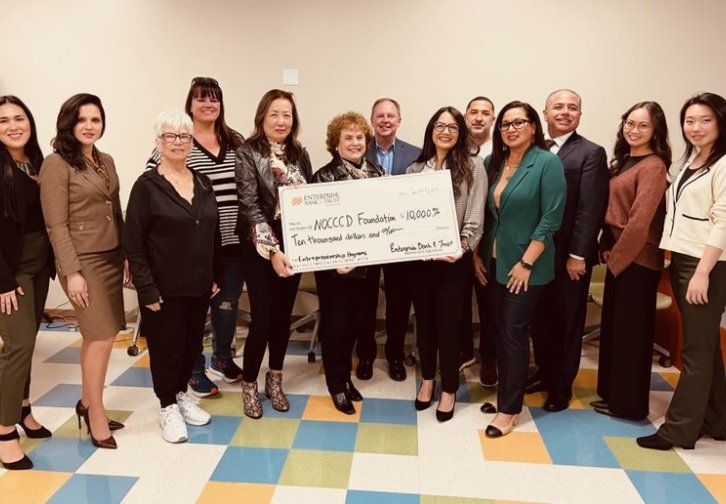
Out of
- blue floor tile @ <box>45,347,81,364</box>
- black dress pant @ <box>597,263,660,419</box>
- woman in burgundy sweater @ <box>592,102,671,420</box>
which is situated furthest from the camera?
blue floor tile @ <box>45,347,81,364</box>

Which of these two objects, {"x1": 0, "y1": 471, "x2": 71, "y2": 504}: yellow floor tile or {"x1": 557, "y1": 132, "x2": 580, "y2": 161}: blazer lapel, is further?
{"x1": 557, "y1": 132, "x2": 580, "y2": 161}: blazer lapel

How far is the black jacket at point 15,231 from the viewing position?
6.52 feet

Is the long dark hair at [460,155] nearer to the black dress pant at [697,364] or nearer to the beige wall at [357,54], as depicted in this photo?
the black dress pant at [697,364]

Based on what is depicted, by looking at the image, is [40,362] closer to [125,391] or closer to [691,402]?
[125,391]

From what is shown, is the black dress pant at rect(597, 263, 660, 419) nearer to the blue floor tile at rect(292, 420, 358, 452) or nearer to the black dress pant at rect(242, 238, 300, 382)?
the blue floor tile at rect(292, 420, 358, 452)

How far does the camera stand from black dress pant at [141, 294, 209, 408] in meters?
2.23

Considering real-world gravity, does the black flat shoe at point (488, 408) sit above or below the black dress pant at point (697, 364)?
below

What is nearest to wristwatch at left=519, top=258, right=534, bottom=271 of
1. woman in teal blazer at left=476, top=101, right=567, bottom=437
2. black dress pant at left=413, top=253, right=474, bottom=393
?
woman in teal blazer at left=476, top=101, right=567, bottom=437

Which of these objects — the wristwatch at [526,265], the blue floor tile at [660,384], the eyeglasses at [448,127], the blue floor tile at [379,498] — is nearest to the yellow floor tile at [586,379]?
the blue floor tile at [660,384]

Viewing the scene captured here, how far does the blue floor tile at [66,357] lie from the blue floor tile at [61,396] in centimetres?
40

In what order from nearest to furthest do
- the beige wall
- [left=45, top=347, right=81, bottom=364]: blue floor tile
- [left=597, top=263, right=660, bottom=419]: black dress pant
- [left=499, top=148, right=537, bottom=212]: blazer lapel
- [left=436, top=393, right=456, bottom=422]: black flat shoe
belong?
[left=499, top=148, right=537, bottom=212]: blazer lapel, [left=597, top=263, right=660, bottom=419]: black dress pant, [left=436, top=393, right=456, bottom=422]: black flat shoe, [left=45, top=347, right=81, bottom=364]: blue floor tile, the beige wall

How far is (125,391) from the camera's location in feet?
9.52

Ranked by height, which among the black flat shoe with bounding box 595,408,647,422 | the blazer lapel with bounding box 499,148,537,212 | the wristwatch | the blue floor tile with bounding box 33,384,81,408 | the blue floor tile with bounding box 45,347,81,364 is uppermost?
the blazer lapel with bounding box 499,148,537,212

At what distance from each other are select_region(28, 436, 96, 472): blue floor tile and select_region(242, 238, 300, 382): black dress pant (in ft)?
2.50
